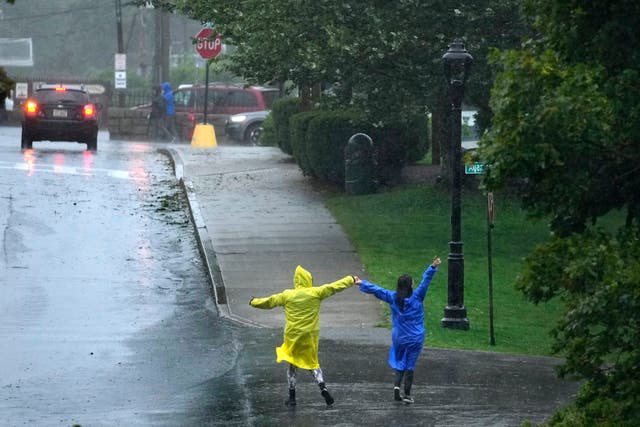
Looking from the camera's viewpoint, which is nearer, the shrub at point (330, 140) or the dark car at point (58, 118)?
the shrub at point (330, 140)

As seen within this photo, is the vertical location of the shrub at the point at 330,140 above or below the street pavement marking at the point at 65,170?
above

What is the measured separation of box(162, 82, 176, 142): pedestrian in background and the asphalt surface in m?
13.8

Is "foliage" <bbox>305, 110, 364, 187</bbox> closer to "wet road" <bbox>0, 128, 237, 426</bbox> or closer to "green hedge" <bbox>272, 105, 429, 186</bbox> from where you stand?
"green hedge" <bbox>272, 105, 429, 186</bbox>

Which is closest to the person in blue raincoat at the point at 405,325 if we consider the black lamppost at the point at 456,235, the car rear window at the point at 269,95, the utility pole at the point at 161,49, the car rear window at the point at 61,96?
the black lamppost at the point at 456,235

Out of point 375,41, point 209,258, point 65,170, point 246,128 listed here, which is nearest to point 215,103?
point 246,128

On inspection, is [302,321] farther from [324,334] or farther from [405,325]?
[324,334]

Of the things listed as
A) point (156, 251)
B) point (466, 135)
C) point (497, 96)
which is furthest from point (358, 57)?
point (466, 135)

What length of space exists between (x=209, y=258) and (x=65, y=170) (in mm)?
9629

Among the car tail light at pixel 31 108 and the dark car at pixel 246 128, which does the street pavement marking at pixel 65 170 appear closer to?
the car tail light at pixel 31 108

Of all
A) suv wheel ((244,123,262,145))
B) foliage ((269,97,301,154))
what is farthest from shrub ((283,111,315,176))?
suv wheel ((244,123,262,145))

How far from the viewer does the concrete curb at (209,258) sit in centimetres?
1744

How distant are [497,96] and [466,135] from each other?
29.1 meters

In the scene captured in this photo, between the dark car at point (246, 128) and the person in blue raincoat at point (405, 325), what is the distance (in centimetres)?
3017

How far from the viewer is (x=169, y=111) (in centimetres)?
4294
